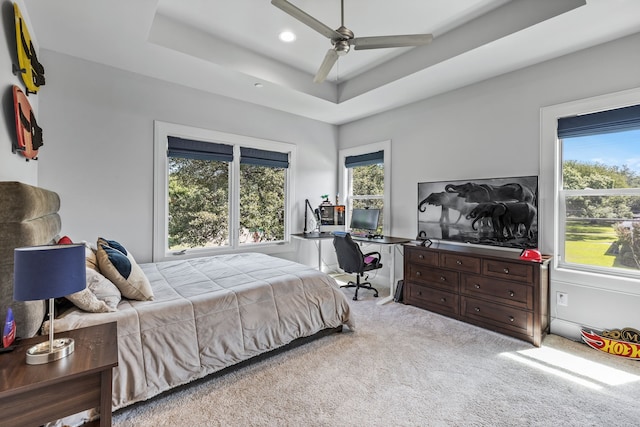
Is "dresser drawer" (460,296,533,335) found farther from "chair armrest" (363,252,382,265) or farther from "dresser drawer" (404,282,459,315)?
"chair armrest" (363,252,382,265)

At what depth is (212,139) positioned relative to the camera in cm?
377

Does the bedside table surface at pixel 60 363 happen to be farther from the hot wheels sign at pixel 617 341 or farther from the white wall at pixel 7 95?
the hot wheels sign at pixel 617 341

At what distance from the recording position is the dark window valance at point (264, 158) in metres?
4.10

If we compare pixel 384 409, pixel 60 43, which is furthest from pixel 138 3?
pixel 384 409

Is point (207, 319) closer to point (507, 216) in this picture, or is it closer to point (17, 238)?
point (17, 238)

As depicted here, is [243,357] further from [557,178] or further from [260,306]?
[557,178]

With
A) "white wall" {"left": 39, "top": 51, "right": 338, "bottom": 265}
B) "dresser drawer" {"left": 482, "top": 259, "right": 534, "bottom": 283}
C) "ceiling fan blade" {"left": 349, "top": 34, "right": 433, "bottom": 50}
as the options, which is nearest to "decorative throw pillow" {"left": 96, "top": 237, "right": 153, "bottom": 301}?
"white wall" {"left": 39, "top": 51, "right": 338, "bottom": 265}

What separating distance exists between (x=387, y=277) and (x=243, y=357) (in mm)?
2871

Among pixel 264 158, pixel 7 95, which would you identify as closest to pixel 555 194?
pixel 264 158

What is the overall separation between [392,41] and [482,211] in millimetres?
2135

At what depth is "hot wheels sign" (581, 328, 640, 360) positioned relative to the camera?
2.32 meters

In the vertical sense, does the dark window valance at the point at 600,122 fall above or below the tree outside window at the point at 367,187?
above

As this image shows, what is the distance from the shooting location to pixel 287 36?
2.93 m

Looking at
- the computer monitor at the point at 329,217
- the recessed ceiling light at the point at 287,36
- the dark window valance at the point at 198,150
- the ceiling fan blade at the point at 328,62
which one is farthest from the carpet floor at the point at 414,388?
the recessed ceiling light at the point at 287,36
